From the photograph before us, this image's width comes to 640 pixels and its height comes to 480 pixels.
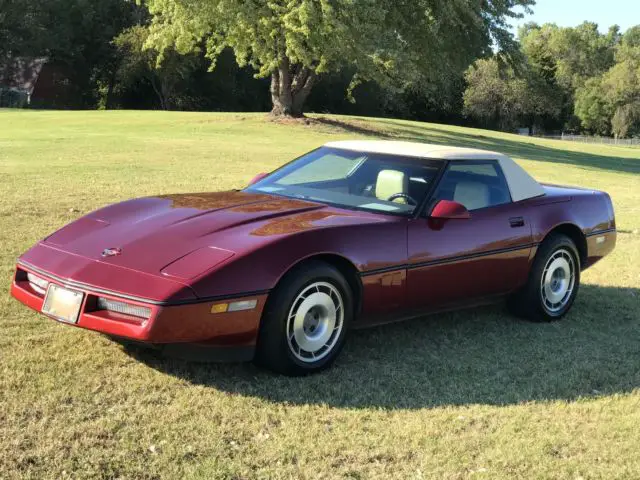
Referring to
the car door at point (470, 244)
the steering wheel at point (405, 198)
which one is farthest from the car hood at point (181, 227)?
the car door at point (470, 244)

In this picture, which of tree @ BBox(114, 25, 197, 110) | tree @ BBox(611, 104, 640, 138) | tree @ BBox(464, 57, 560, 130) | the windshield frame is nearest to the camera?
the windshield frame

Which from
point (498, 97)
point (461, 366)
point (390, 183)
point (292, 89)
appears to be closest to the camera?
point (461, 366)

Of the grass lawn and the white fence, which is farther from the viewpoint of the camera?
the white fence

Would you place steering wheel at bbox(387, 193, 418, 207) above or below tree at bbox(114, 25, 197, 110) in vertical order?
below

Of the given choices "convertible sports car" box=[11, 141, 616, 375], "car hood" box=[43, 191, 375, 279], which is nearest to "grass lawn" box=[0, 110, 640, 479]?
"convertible sports car" box=[11, 141, 616, 375]

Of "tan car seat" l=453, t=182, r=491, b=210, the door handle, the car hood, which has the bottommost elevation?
the car hood

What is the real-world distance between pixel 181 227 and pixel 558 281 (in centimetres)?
347

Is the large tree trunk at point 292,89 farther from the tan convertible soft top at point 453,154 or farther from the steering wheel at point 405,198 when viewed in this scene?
the steering wheel at point 405,198

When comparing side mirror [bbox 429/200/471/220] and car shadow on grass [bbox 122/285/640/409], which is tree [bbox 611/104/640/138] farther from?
side mirror [bbox 429/200/471/220]

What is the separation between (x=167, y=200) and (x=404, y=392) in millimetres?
2278

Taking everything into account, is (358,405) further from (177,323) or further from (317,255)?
(177,323)

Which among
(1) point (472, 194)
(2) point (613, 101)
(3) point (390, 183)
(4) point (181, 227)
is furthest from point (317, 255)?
(2) point (613, 101)

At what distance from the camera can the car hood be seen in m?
4.33

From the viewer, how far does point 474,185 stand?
585cm
